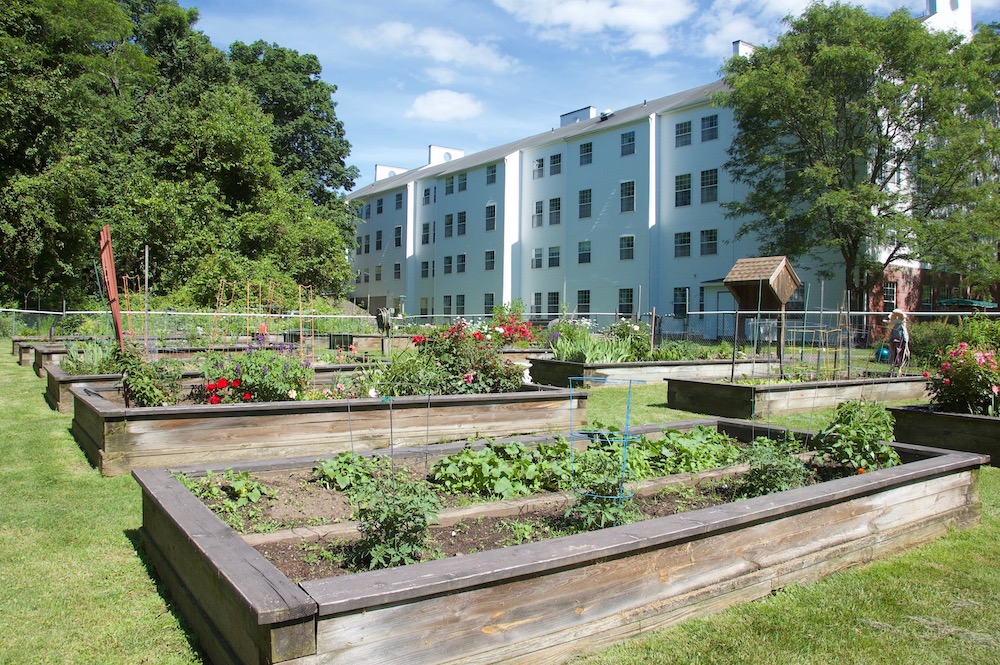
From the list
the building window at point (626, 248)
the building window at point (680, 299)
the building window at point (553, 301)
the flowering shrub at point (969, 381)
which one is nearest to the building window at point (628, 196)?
the building window at point (626, 248)

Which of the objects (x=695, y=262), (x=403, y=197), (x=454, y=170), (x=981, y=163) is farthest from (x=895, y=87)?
(x=403, y=197)

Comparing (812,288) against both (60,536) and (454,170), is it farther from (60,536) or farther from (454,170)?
(60,536)

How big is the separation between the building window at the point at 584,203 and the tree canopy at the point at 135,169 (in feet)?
40.2

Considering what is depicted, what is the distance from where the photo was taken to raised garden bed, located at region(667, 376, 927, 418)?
373 inches

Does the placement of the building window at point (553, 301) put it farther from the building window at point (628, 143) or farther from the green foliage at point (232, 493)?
the green foliage at point (232, 493)

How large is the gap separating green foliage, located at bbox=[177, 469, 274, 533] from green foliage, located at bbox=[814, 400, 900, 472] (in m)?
3.88

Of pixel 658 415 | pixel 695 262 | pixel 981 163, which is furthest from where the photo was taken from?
pixel 695 262

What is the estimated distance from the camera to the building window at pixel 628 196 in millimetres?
33219

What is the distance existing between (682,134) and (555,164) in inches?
311

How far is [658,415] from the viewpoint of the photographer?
961cm

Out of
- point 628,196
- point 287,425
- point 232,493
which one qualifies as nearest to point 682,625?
point 232,493

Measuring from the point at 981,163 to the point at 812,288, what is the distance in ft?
23.0

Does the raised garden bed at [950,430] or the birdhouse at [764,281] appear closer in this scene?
the raised garden bed at [950,430]

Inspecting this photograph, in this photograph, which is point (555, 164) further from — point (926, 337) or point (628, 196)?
point (926, 337)
